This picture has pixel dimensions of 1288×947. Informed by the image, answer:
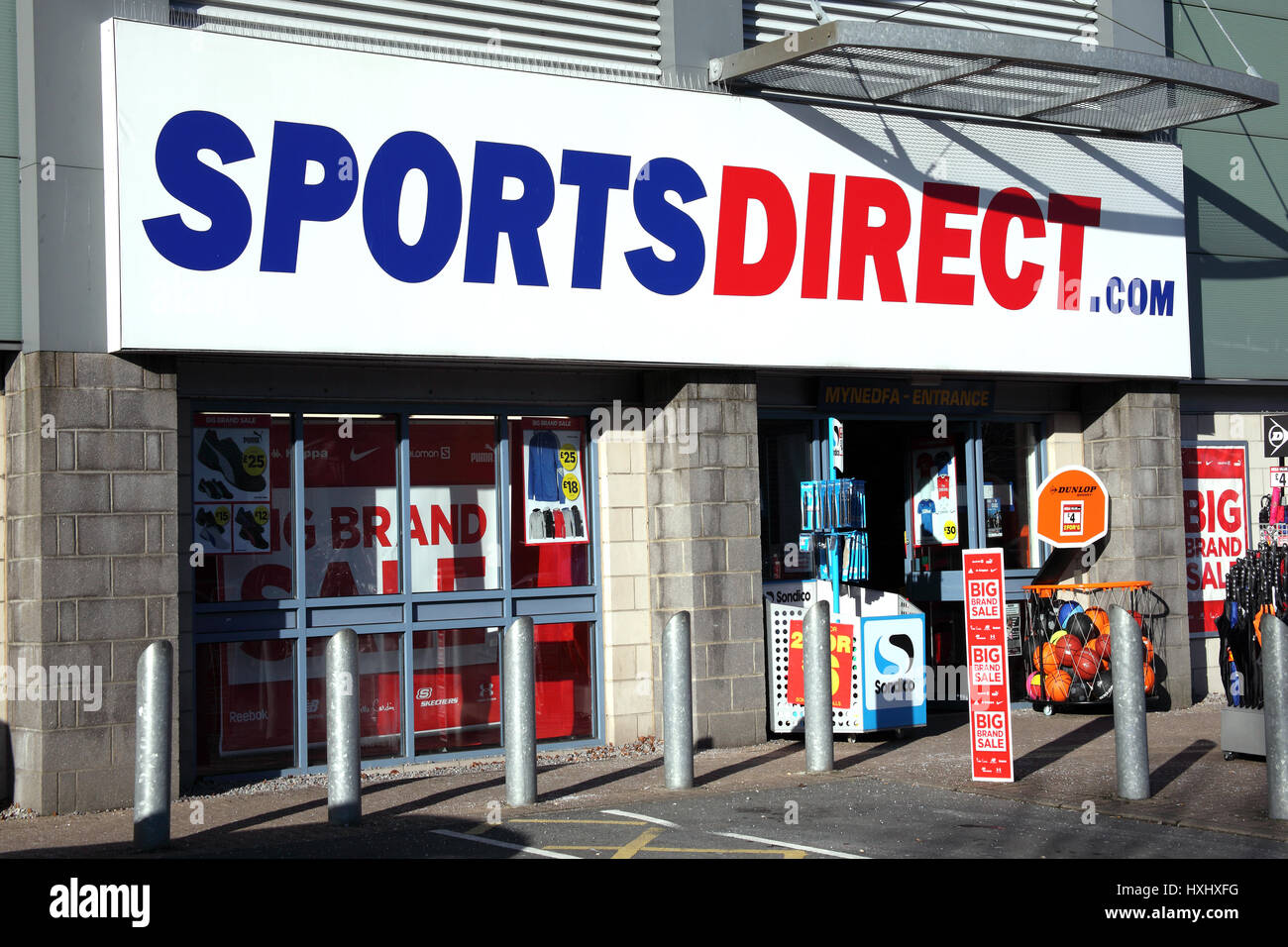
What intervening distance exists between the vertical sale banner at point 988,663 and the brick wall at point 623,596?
10.9 feet

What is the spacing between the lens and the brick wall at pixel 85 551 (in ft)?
32.1

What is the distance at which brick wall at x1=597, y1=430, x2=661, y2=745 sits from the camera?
12.6 metres

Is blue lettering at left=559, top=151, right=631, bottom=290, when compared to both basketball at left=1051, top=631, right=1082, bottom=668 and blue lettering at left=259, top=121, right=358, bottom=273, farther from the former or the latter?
basketball at left=1051, top=631, right=1082, bottom=668

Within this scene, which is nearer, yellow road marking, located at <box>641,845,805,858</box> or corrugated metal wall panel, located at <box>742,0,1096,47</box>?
yellow road marking, located at <box>641,845,805,858</box>

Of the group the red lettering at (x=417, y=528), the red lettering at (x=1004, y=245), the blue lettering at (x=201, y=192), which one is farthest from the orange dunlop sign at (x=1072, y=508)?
the blue lettering at (x=201, y=192)

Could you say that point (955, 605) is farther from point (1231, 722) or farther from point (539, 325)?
point (539, 325)

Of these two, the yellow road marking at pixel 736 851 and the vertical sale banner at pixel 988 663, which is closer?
the yellow road marking at pixel 736 851

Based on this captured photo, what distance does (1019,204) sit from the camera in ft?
46.3

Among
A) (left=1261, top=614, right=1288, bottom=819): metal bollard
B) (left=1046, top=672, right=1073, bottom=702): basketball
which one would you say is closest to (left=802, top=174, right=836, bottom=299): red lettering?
(left=1046, top=672, right=1073, bottom=702): basketball

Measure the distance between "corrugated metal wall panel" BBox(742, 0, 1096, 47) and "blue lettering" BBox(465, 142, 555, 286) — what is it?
2.87 metres

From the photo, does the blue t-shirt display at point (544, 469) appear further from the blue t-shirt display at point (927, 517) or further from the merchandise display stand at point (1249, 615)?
the merchandise display stand at point (1249, 615)
